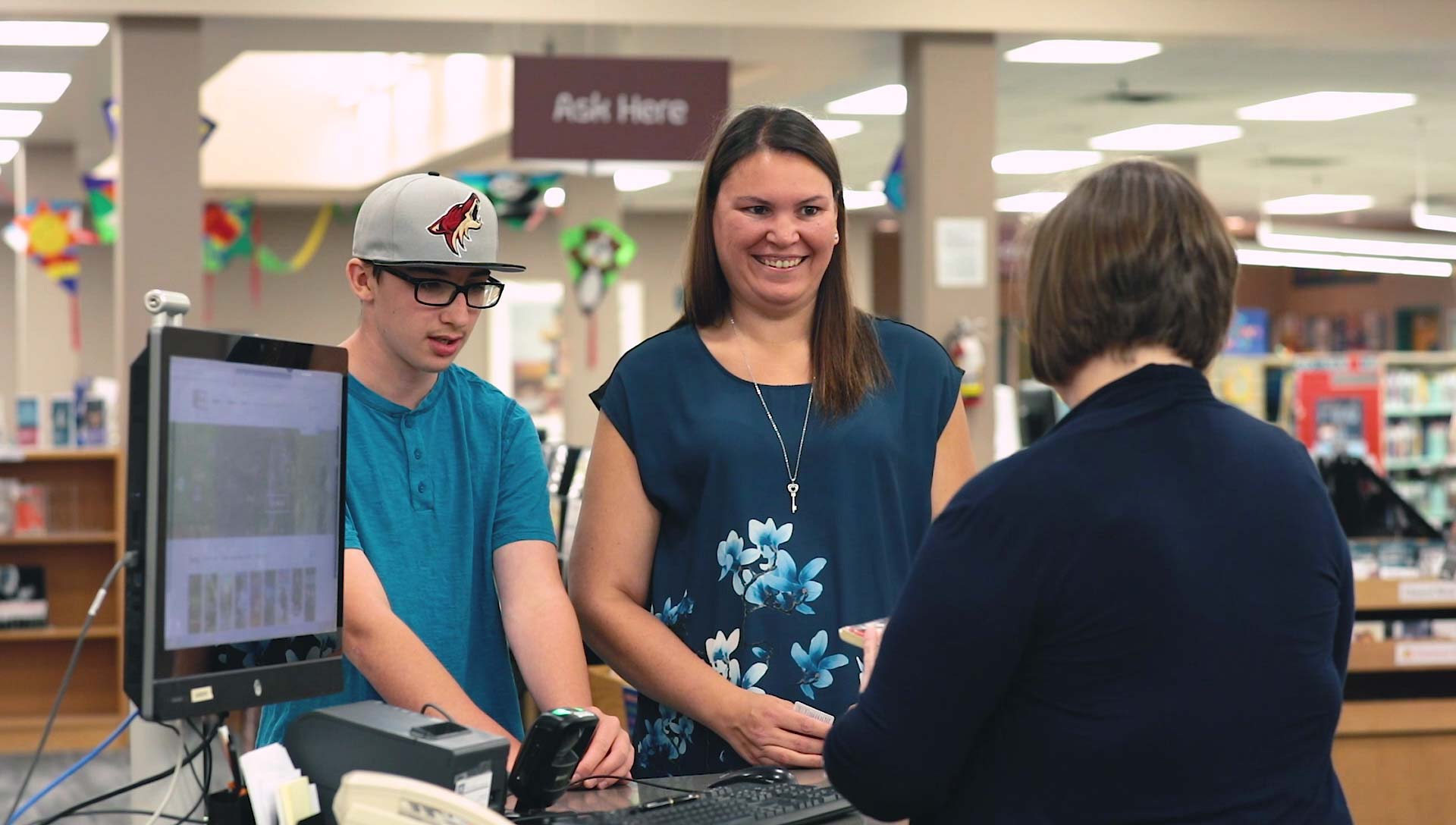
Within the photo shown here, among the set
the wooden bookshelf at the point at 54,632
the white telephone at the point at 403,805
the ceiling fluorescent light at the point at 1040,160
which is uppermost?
the ceiling fluorescent light at the point at 1040,160

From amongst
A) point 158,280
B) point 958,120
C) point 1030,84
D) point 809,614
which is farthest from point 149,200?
point 809,614

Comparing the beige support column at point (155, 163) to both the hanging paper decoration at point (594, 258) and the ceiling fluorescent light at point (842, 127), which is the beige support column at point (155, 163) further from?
the ceiling fluorescent light at point (842, 127)

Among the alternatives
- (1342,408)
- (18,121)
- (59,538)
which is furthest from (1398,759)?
(18,121)

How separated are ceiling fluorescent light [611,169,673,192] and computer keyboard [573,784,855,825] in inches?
457

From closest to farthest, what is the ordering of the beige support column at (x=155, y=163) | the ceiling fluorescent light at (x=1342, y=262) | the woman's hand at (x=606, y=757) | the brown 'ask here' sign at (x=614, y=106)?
1. the woman's hand at (x=606, y=757)
2. the beige support column at (x=155, y=163)
3. the brown 'ask here' sign at (x=614, y=106)
4. the ceiling fluorescent light at (x=1342, y=262)

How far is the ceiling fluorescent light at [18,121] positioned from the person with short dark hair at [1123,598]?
994cm

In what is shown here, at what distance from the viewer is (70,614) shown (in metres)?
7.75

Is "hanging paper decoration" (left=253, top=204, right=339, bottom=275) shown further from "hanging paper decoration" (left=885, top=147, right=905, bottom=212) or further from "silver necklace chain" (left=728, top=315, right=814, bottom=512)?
"silver necklace chain" (left=728, top=315, right=814, bottom=512)

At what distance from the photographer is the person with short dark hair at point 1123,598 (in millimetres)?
1262

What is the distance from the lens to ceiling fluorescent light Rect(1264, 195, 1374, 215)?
1517 cm

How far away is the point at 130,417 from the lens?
143 centimetres

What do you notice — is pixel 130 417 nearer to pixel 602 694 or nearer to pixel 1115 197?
pixel 1115 197

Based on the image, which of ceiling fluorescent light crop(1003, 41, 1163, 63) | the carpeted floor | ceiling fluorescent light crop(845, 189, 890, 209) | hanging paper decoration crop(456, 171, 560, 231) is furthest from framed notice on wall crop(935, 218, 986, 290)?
ceiling fluorescent light crop(845, 189, 890, 209)

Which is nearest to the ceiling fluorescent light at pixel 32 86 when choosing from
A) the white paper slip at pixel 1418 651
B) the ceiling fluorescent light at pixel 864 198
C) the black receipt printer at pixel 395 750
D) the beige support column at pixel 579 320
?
the beige support column at pixel 579 320
